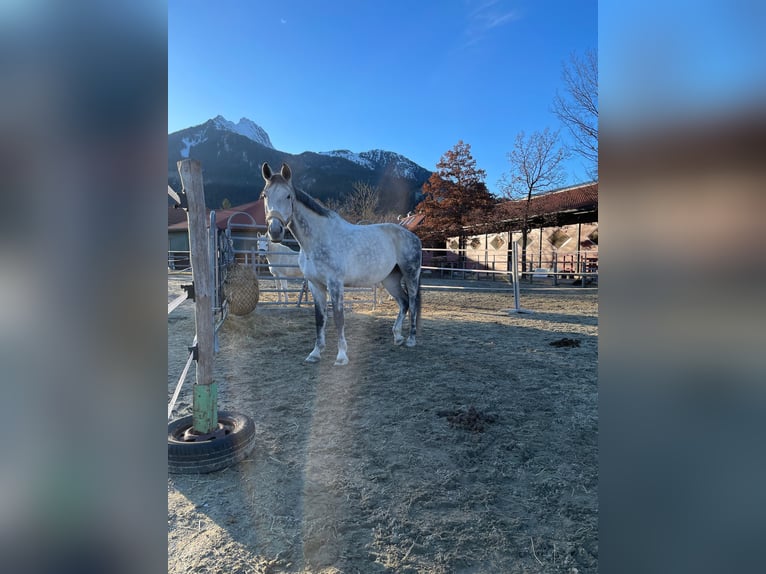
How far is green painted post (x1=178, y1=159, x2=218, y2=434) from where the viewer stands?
1.74 m

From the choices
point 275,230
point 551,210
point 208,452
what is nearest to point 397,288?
point 275,230

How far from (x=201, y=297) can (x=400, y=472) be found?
1.27m

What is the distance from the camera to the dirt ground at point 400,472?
51.2 inches

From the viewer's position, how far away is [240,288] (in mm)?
5215

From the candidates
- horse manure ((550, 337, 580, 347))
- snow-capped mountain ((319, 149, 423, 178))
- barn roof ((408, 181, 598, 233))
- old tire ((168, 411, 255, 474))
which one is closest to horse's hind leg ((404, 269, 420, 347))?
horse manure ((550, 337, 580, 347))

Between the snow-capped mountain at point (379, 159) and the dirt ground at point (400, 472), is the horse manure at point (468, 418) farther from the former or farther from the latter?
the snow-capped mountain at point (379, 159)

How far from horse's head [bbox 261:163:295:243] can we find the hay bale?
216 cm

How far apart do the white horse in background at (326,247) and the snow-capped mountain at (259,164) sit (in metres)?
47.6

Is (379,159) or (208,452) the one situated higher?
(379,159)

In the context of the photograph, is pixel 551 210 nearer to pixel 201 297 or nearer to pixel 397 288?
pixel 397 288

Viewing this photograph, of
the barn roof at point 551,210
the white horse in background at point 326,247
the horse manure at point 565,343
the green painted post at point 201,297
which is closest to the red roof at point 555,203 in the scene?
the barn roof at point 551,210

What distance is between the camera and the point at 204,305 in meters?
1.89

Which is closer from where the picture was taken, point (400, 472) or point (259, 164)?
point (400, 472)
